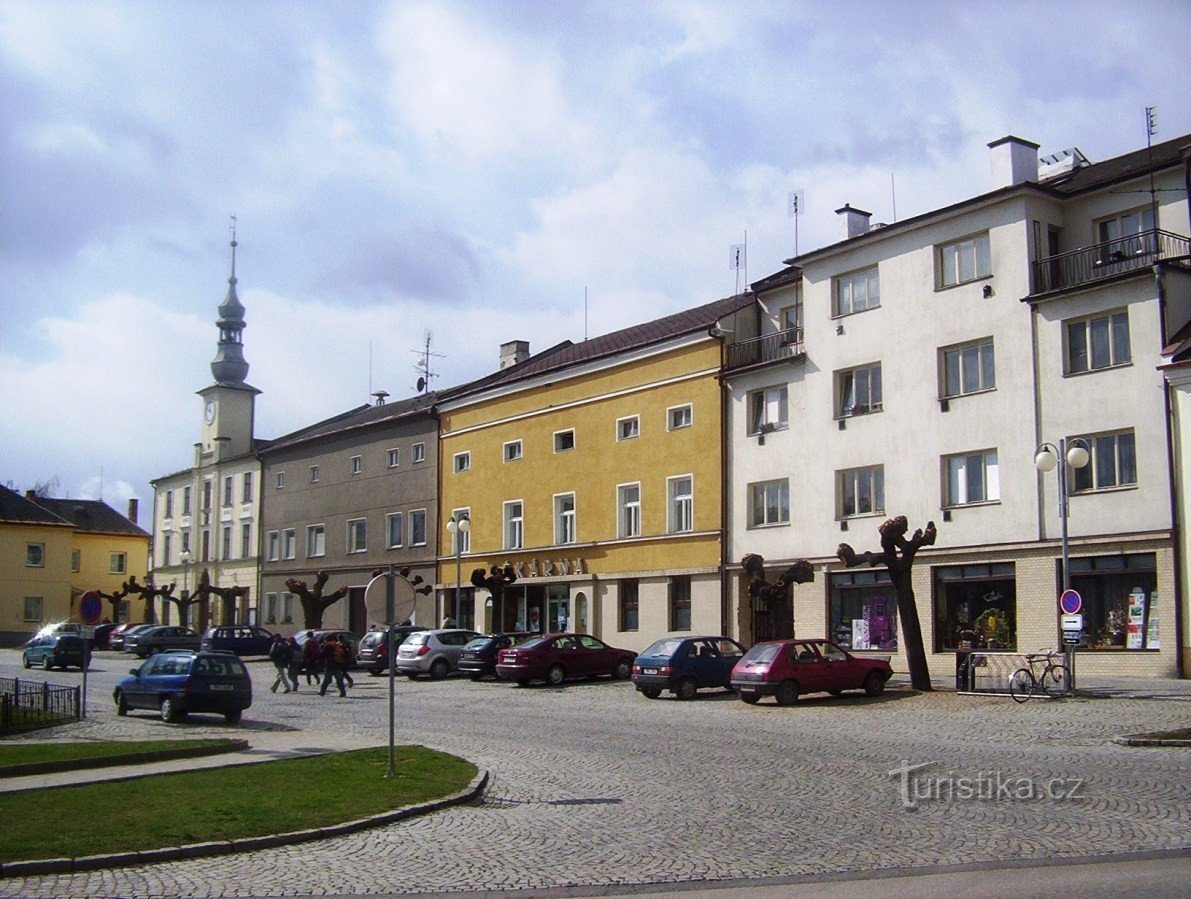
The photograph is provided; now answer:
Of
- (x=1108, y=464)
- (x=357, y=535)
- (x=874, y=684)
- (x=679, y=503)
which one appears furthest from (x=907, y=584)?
(x=357, y=535)

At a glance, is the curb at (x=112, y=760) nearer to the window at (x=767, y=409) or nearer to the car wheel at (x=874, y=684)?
the car wheel at (x=874, y=684)

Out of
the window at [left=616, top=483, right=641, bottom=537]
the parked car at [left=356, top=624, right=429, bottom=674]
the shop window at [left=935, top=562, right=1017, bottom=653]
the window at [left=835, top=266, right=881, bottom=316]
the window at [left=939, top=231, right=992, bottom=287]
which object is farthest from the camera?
the window at [left=616, top=483, right=641, bottom=537]

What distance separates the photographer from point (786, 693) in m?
26.9

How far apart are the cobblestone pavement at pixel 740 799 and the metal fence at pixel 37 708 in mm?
870

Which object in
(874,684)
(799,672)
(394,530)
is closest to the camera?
(799,672)

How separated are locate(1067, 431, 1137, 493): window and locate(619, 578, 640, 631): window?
1709cm

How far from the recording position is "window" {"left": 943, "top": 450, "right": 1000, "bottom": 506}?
105ft

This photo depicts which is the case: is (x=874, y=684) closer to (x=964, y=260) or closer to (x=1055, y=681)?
(x=1055, y=681)

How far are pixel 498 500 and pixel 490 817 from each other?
121 ft

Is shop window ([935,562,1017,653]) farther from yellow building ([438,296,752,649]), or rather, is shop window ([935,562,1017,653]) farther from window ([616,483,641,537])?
window ([616,483,641,537])

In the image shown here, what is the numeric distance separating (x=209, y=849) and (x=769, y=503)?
28662 mm

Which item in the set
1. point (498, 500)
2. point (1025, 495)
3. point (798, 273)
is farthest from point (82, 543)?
point (1025, 495)

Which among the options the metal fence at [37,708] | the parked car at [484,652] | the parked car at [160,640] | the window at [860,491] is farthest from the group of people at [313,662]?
the parked car at [160,640]

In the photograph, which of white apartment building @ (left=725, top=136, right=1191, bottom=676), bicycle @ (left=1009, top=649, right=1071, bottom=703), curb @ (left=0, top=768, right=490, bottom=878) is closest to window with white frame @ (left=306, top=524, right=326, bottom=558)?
white apartment building @ (left=725, top=136, right=1191, bottom=676)
